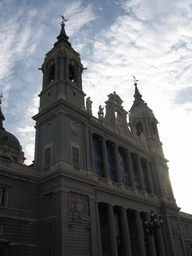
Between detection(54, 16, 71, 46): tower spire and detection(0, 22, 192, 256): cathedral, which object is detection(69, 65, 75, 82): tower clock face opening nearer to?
detection(0, 22, 192, 256): cathedral

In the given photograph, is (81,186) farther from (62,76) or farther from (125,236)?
(62,76)

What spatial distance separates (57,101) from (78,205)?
10.5m

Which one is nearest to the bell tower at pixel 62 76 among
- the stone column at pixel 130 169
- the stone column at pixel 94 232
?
the stone column at pixel 130 169

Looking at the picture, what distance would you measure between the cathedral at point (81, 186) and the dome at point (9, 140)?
81.8 feet

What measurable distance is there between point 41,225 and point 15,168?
5367mm

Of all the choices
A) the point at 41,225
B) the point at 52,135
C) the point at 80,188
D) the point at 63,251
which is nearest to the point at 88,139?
the point at 52,135

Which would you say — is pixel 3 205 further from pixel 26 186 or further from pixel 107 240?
pixel 107 240

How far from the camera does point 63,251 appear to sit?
19625mm

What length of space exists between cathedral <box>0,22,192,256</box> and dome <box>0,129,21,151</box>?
81.8 feet

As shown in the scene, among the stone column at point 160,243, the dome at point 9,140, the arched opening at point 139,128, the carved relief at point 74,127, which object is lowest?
the stone column at point 160,243

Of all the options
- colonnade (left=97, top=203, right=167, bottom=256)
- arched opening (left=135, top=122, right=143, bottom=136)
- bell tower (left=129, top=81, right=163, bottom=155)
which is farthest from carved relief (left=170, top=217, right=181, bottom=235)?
arched opening (left=135, top=122, right=143, bottom=136)

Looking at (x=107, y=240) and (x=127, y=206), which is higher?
(x=127, y=206)

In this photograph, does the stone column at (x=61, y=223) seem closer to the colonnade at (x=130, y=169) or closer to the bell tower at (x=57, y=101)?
the bell tower at (x=57, y=101)

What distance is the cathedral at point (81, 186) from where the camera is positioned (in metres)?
21.2
